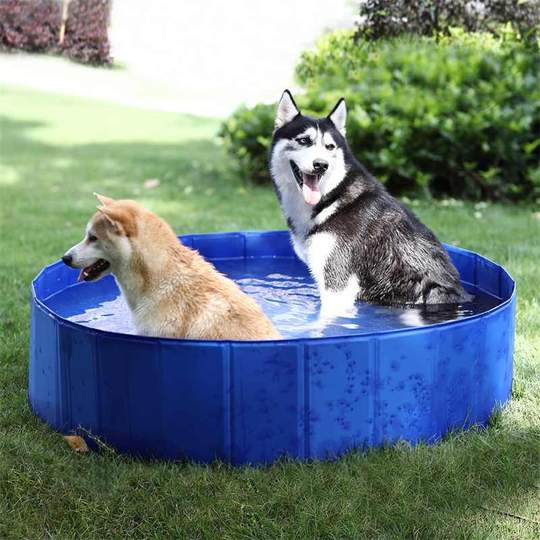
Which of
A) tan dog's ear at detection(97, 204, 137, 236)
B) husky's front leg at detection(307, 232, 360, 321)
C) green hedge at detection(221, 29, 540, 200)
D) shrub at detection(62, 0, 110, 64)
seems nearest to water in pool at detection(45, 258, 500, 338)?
husky's front leg at detection(307, 232, 360, 321)

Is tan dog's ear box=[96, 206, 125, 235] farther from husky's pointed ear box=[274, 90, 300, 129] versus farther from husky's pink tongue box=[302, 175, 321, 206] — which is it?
husky's pointed ear box=[274, 90, 300, 129]

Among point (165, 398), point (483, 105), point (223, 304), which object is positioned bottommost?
point (165, 398)

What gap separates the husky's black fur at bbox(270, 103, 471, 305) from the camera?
226 inches

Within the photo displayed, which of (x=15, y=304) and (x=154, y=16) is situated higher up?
(x=154, y=16)

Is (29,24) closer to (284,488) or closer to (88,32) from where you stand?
(88,32)

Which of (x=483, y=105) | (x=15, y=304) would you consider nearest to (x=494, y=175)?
(x=483, y=105)

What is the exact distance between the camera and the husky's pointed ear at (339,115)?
233 inches

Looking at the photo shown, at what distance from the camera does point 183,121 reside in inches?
711

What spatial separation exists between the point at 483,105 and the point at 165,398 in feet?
22.9

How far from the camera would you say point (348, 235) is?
5.85m

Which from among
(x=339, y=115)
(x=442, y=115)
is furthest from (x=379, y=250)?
(x=442, y=115)

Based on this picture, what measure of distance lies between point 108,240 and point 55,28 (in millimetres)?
1079

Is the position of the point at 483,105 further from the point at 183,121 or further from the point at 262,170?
the point at 183,121

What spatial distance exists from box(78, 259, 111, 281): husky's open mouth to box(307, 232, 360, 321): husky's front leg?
1.77 meters
